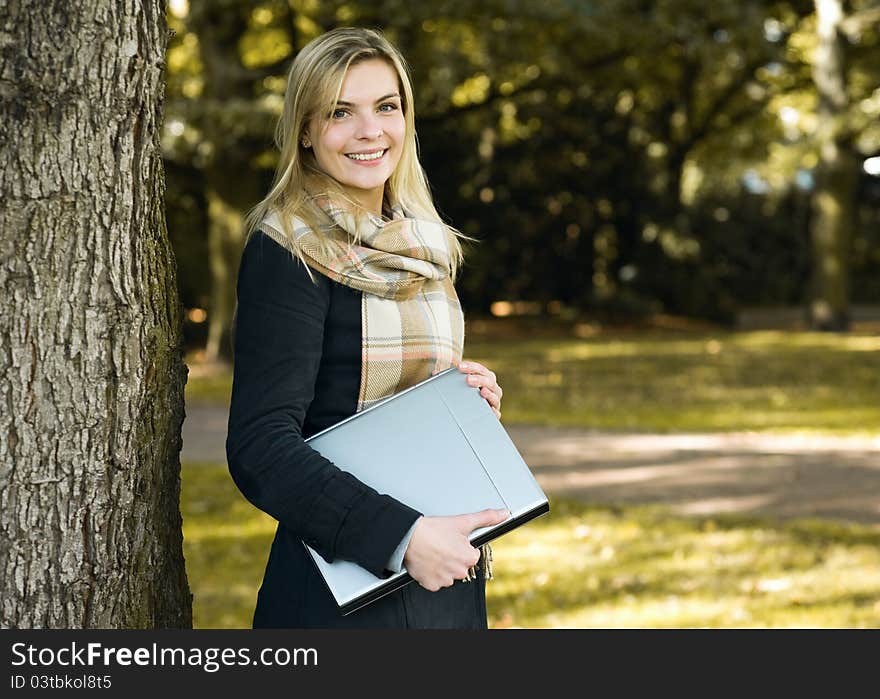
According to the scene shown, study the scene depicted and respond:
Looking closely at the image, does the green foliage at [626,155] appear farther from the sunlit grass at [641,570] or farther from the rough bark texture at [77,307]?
the rough bark texture at [77,307]

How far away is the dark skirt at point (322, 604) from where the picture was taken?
7.22 ft

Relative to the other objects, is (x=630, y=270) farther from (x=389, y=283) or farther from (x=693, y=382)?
(x=389, y=283)

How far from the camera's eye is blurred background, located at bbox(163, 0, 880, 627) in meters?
5.93

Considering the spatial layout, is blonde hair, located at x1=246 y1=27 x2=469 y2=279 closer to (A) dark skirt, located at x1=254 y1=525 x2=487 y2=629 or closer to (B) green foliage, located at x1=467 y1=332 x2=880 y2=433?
(A) dark skirt, located at x1=254 y1=525 x2=487 y2=629

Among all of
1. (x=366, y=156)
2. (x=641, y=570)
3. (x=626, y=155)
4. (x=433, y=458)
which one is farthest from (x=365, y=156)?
(x=626, y=155)

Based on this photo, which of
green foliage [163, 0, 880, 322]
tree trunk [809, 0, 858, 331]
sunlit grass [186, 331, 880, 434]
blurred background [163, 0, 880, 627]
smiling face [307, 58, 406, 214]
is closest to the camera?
smiling face [307, 58, 406, 214]

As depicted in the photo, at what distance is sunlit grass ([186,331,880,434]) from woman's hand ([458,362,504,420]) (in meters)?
7.63

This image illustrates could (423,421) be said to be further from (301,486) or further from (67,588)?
(67,588)

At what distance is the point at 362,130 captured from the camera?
2.29 metres

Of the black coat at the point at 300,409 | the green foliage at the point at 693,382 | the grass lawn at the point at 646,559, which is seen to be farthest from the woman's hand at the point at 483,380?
the green foliage at the point at 693,382

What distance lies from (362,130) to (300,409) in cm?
60

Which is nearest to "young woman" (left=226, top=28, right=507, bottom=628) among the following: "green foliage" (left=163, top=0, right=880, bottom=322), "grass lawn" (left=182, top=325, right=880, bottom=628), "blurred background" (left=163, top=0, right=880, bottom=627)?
"blurred background" (left=163, top=0, right=880, bottom=627)

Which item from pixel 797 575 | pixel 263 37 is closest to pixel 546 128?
pixel 263 37

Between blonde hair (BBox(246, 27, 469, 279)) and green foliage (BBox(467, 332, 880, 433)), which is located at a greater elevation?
blonde hair (BBox(246, 27, 469, 279))
